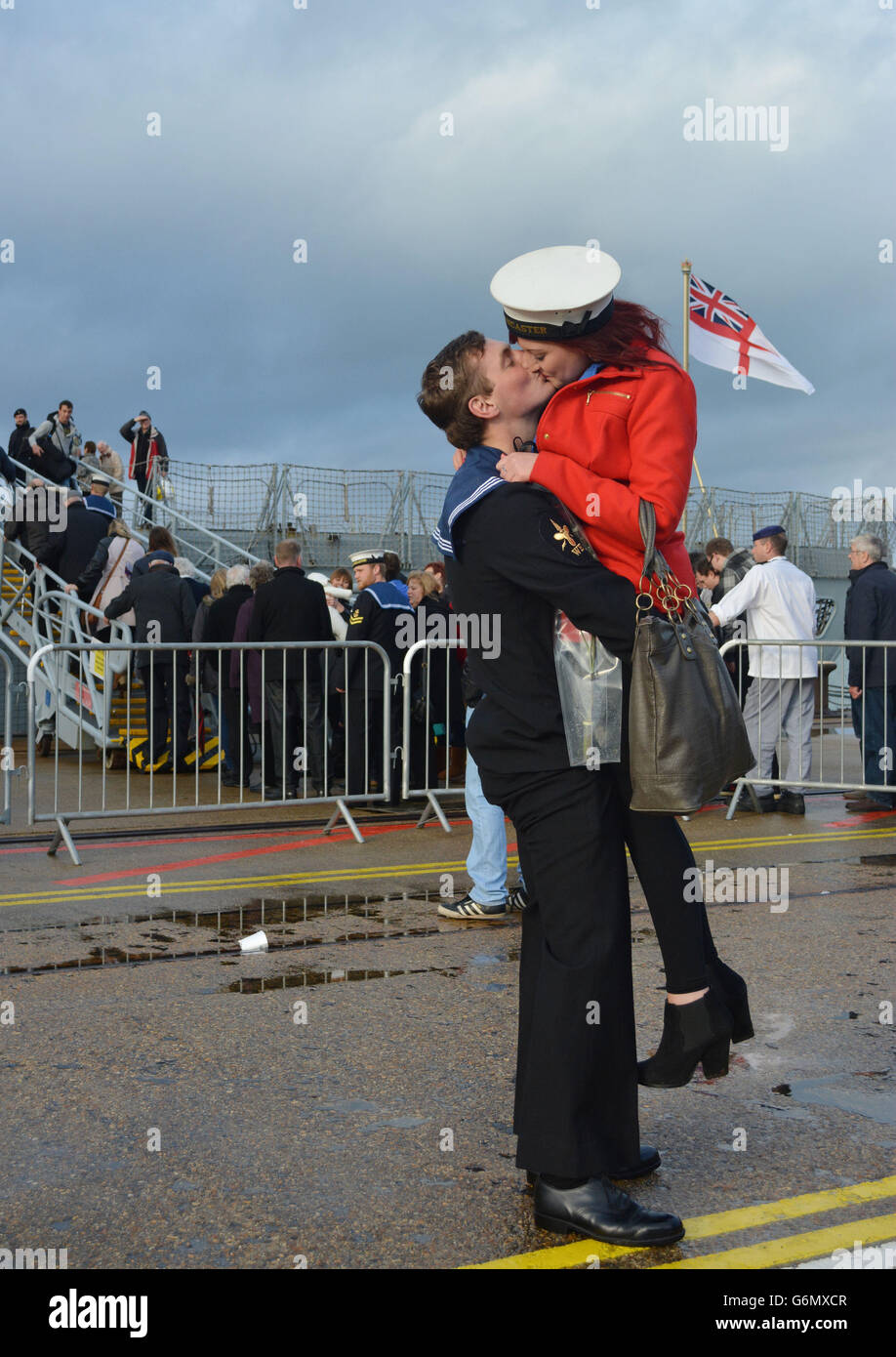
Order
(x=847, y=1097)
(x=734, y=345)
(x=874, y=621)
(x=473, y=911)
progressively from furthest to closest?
(x=734, y=345) < (x=874, y=621) < (x=473, y=911) < (x=847, y=1097)

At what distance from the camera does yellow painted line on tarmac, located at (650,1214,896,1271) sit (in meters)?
2.95

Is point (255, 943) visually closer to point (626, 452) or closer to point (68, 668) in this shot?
point (626, 452)

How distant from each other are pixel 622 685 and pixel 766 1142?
55.5 inches

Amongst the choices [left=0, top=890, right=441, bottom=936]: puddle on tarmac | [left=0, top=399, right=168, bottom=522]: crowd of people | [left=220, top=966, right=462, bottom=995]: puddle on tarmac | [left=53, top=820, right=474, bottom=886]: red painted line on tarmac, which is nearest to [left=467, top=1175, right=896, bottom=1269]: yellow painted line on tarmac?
[left=220, top=966, right=462, bottom=995]: puddle on tarmac

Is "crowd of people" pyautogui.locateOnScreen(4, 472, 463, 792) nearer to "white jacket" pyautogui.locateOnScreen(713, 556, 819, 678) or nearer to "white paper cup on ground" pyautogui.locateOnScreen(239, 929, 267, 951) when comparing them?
"white jacket" pyautogui.locateOnScreen(713, 556, 819, 678)

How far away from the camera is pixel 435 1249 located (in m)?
3.00

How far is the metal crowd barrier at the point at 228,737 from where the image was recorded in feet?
30.1

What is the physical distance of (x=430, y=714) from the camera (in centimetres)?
1075

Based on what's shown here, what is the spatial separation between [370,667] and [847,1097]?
666cm

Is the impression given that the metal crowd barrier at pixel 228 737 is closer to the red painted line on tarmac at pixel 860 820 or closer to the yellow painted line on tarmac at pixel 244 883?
the yellow painted line on tarmac at pixel 244 883

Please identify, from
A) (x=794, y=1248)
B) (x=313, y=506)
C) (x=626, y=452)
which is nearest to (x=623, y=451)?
(x=626, y=452)

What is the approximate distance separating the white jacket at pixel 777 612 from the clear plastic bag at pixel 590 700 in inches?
289
